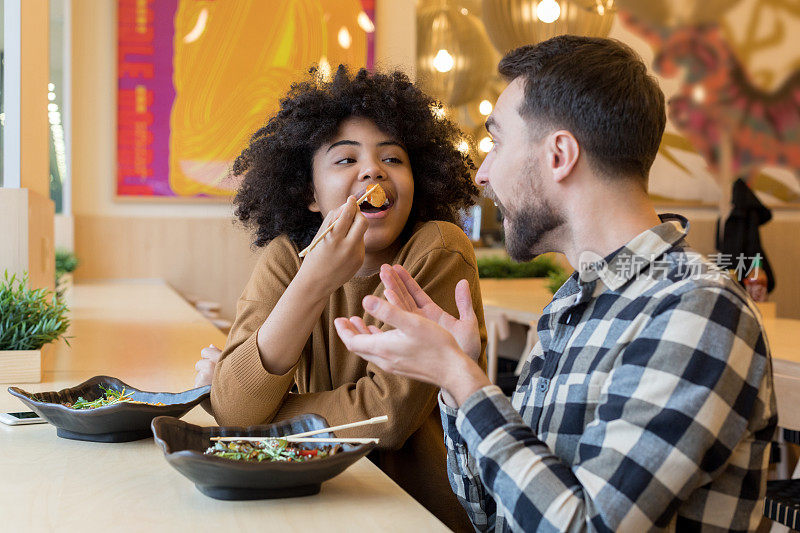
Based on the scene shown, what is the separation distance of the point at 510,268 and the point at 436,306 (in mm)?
4230

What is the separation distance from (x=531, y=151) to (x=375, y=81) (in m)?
0.68

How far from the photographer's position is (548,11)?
3.56 meters

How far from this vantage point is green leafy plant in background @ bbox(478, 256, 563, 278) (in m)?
5.34

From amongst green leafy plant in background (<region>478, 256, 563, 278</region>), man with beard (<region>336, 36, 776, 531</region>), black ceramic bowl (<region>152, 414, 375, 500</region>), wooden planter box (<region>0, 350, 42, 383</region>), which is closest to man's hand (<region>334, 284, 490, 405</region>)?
man with beard (<region>336, 36, 776, 531</region>)

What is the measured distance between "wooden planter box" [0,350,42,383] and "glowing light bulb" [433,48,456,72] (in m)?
3.70

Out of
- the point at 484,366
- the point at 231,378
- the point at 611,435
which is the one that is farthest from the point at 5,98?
the point at 611,435

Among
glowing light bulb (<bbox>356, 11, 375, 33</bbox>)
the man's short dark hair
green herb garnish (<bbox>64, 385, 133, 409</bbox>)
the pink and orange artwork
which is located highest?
glowing light bulb (<bbox>356, 11, 375, 33</bbox>)

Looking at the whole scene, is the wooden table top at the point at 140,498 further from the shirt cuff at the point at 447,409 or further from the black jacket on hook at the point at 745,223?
the black jacket on hook at the point at 745,223

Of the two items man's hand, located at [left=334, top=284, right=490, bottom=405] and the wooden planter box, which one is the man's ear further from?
the wooden planter box

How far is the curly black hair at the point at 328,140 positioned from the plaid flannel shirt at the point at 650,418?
762mm

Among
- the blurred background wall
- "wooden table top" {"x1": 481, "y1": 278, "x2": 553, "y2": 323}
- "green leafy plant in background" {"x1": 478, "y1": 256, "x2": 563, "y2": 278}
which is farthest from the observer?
"green leafy plant in background" {"x1": 478, "y1": 256, "x2": 563, "y2": 278}

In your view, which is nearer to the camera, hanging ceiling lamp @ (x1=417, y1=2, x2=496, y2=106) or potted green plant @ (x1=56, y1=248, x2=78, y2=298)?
potted green plant @ (x1=56, y1=248, x2=78, y2=298)

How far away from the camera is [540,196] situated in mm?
1136

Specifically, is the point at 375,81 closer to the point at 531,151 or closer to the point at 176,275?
the point at 531,151
